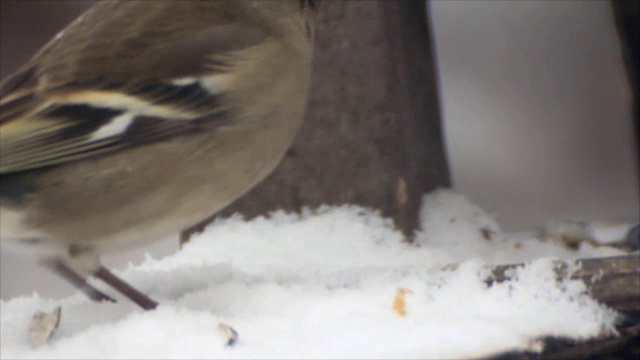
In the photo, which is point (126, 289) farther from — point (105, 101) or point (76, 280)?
point (105, 101)

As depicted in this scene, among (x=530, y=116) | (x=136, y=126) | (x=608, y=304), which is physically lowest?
(x=530, y=116)

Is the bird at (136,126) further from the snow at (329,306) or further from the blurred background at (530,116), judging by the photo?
the blurred background at (530,116)

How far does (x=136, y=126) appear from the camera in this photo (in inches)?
75.2

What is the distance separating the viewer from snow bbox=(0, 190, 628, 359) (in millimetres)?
1582

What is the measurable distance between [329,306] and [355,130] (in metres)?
1.00

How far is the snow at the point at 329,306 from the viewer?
5.19ft

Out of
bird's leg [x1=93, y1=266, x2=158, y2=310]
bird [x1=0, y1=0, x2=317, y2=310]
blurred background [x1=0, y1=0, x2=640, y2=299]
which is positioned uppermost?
bird [x1=0, y1=0, x2=317, y2=310]

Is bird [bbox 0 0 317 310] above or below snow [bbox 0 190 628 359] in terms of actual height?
above

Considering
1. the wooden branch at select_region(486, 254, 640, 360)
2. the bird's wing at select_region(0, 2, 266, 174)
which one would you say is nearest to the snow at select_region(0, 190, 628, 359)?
the wooden branch at select_region(486, 254, 640, 360)

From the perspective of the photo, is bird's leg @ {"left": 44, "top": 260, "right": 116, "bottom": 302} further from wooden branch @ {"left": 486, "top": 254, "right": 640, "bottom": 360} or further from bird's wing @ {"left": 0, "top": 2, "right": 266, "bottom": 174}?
wooden branch @ {"left": 486, "top": 254, "right": 640, "bottom": 360}

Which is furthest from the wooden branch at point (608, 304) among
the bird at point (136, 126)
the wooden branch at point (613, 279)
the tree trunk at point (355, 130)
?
the tree trunk at point (355, 130)

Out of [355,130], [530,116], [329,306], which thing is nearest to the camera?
[329,306]

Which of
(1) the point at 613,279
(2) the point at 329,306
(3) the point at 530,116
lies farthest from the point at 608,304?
(3) the point at 530,116

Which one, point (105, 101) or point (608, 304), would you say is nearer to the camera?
point (608, 304)
